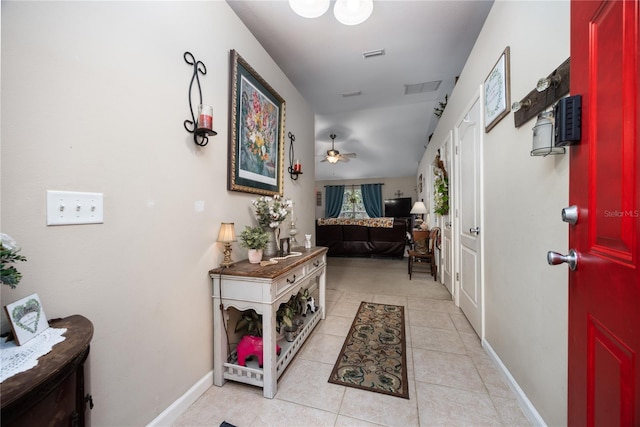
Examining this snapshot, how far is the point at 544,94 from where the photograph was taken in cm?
111

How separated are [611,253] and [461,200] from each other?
82.7 inches

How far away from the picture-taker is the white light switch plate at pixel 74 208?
826 mm

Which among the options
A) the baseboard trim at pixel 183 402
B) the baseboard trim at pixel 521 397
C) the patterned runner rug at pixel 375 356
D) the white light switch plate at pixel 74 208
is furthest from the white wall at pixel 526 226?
the white light switch plate at pixel 74 208

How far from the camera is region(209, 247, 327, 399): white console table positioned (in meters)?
1.39

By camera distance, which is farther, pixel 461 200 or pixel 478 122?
pixel 461 200

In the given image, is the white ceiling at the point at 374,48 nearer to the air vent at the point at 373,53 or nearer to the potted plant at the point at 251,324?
the air vent at the point at 373,53

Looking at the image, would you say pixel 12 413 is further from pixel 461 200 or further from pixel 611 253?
pixel 461 200

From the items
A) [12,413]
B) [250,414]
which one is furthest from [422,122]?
[12,413]

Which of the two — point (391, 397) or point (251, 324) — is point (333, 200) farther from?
point (391, 397)

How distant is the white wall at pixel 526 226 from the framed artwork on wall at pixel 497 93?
0.15 feet

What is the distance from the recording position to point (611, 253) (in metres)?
0.57

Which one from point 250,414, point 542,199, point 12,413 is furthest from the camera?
point 250,414

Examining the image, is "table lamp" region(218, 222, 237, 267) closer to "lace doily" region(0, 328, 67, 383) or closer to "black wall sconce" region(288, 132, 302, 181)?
"lace doily" region(0, 328, 67, 383)

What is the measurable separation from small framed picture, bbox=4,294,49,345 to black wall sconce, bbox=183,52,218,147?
974 millimetres
